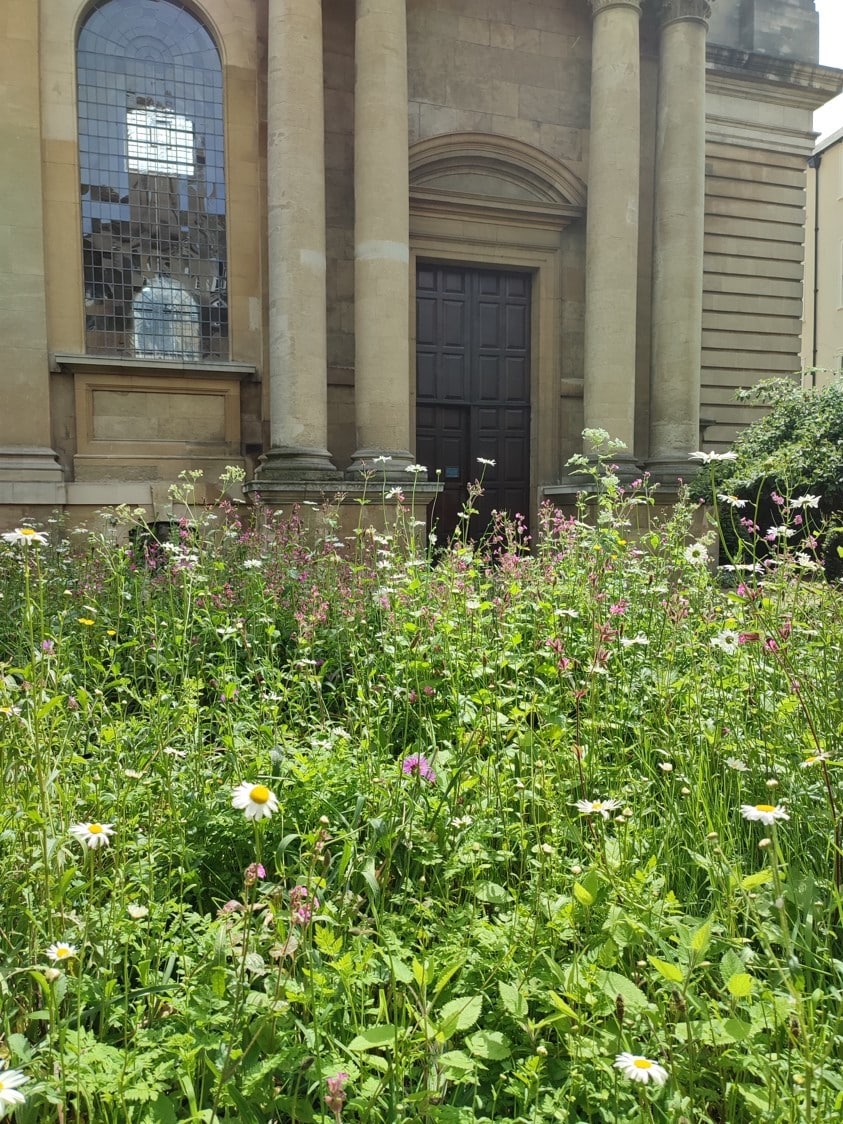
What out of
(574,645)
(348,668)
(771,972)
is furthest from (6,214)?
(771,972)

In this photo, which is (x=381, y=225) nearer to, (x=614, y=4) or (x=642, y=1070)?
(x=614, y=4)

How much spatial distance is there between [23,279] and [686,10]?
32.0 feet

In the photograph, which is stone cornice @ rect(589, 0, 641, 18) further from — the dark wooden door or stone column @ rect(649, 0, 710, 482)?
the dark wooden door

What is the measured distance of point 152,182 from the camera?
10.5m

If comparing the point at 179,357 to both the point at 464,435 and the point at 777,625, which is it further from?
the point at 777,625

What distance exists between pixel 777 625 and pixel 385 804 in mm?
1617

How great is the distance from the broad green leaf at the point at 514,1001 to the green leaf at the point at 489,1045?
2.4 inches

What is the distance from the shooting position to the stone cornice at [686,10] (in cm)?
1151

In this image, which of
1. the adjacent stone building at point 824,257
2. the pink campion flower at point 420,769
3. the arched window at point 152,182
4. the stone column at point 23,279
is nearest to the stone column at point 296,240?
the arched window at point 152,182

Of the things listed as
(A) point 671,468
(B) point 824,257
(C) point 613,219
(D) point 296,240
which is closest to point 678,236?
(C) point 613,219

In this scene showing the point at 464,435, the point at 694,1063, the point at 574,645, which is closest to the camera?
the point at 694,1063

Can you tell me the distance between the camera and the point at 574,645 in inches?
156

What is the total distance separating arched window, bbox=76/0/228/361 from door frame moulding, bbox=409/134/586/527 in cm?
285

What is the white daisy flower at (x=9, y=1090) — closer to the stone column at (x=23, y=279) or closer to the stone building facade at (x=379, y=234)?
the stone building facade at (x=379, y=234)
